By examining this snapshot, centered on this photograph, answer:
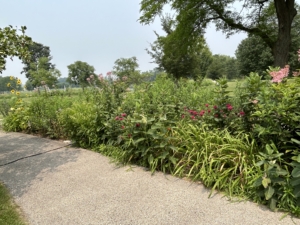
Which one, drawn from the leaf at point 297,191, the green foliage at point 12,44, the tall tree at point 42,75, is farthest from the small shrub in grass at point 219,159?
the tall tree at point 42,75

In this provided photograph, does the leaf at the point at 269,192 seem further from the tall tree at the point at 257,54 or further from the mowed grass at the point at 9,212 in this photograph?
the tall tree at the point at 257,54

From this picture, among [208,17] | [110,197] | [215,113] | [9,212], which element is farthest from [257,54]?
[9,212]

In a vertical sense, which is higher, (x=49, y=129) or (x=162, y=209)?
(x=49, y=129)

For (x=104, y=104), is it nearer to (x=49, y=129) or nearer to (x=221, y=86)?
(x=49, y=129)

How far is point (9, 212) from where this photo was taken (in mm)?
1911

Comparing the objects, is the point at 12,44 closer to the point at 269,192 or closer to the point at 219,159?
the point at 219,159

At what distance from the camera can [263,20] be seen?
1003 centimetres

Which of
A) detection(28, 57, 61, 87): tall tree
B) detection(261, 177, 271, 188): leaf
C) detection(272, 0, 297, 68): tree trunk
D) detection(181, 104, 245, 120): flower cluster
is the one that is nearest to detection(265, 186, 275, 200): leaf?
detection(261, 177, 271, 188): leaf

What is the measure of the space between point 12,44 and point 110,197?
2273 mm

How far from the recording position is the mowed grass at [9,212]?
70.1 inches

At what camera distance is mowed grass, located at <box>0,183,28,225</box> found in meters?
1.78

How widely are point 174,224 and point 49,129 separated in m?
3.62

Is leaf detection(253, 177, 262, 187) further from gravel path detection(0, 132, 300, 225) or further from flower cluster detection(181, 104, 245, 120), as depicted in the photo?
flower cluster detection(181, 104, 245, 120)

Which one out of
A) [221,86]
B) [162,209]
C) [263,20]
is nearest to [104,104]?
[221,86]
